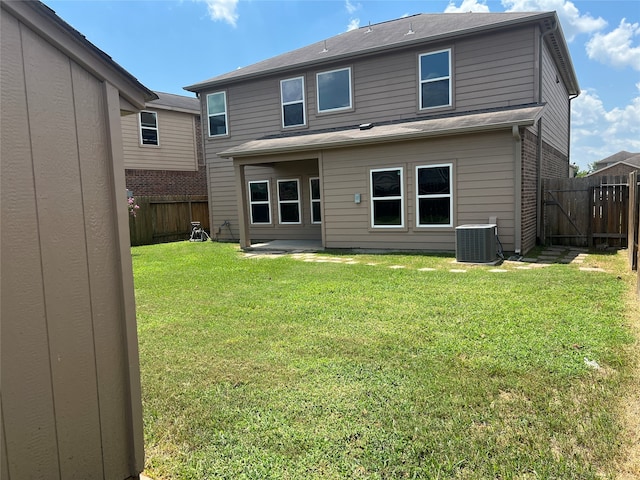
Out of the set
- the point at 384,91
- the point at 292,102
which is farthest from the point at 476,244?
the point at 292,102

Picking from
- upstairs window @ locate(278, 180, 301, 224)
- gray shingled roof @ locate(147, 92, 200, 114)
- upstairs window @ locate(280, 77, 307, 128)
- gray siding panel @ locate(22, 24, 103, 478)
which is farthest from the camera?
gray shingled roof @ locate(147, 92, 200, 114)

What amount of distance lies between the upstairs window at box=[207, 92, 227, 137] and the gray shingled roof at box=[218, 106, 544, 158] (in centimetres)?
242

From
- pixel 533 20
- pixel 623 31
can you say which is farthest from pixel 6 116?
pixel 623 31

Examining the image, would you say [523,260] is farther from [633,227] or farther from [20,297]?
[20,297]

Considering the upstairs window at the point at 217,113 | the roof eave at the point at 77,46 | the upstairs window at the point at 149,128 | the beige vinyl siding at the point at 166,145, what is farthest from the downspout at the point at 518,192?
the upstairs window at the point at 149,128

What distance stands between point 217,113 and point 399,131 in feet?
24.1

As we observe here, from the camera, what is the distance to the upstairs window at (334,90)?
1235 cm

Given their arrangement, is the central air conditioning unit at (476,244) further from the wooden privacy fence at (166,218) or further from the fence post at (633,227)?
the wooden privacy fence at (166,218)

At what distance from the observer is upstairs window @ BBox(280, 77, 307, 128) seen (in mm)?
13125

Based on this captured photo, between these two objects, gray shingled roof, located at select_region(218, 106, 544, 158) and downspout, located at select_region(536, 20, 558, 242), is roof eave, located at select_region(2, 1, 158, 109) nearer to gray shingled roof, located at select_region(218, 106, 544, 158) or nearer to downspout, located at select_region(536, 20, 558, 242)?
gray shingled roof, located at select_region(218, 106, 544, 158)

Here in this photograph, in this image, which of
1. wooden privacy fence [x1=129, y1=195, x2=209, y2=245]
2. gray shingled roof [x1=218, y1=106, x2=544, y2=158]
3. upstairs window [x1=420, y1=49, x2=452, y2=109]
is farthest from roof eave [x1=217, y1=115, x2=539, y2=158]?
wooden privacy fence [x1=129, y1=195, x2=209, y2=245]

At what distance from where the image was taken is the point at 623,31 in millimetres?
17703

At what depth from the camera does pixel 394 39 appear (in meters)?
11.8

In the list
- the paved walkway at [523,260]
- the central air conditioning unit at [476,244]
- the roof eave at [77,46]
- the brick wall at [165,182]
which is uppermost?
the brick wall at [165,182]
